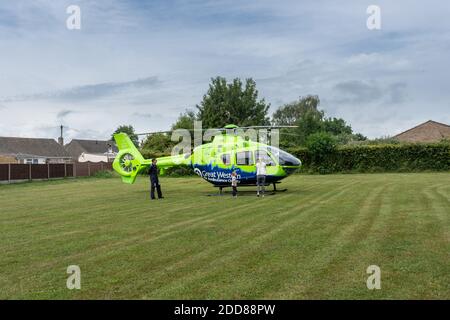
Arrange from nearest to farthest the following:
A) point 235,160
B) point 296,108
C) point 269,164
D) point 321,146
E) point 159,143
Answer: point 269,164
point 235,160
point 321,146
point 159,143
point 296,108

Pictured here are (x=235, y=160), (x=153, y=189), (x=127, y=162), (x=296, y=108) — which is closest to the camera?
(x=153, y=189)

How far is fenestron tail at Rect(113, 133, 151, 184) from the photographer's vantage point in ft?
75.6

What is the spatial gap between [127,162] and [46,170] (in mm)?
21790

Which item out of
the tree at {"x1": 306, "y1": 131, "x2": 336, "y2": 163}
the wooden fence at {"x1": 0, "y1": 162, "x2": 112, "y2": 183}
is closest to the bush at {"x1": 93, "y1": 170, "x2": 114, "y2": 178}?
the wooden fence at {"x1": 0, "y1": 162, "x2": 112, "y2": 183}

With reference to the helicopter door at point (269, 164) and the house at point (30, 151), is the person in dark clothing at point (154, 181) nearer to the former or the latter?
the helicopter door at point (269, 164)

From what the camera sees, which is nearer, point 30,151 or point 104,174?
point 104,174

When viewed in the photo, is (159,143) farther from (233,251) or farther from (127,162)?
(233,251)

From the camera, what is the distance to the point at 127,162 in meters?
23.0

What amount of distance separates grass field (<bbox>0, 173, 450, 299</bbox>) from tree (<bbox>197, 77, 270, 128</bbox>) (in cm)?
5161

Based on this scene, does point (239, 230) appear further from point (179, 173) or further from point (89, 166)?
point (89, 166)

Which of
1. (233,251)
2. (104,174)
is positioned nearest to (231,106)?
(104,174)

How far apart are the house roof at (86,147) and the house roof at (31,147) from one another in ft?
58.6

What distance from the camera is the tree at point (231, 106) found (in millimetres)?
67000

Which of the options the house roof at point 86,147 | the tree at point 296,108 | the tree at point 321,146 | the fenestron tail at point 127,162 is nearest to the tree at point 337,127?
the tree at point 296,108
